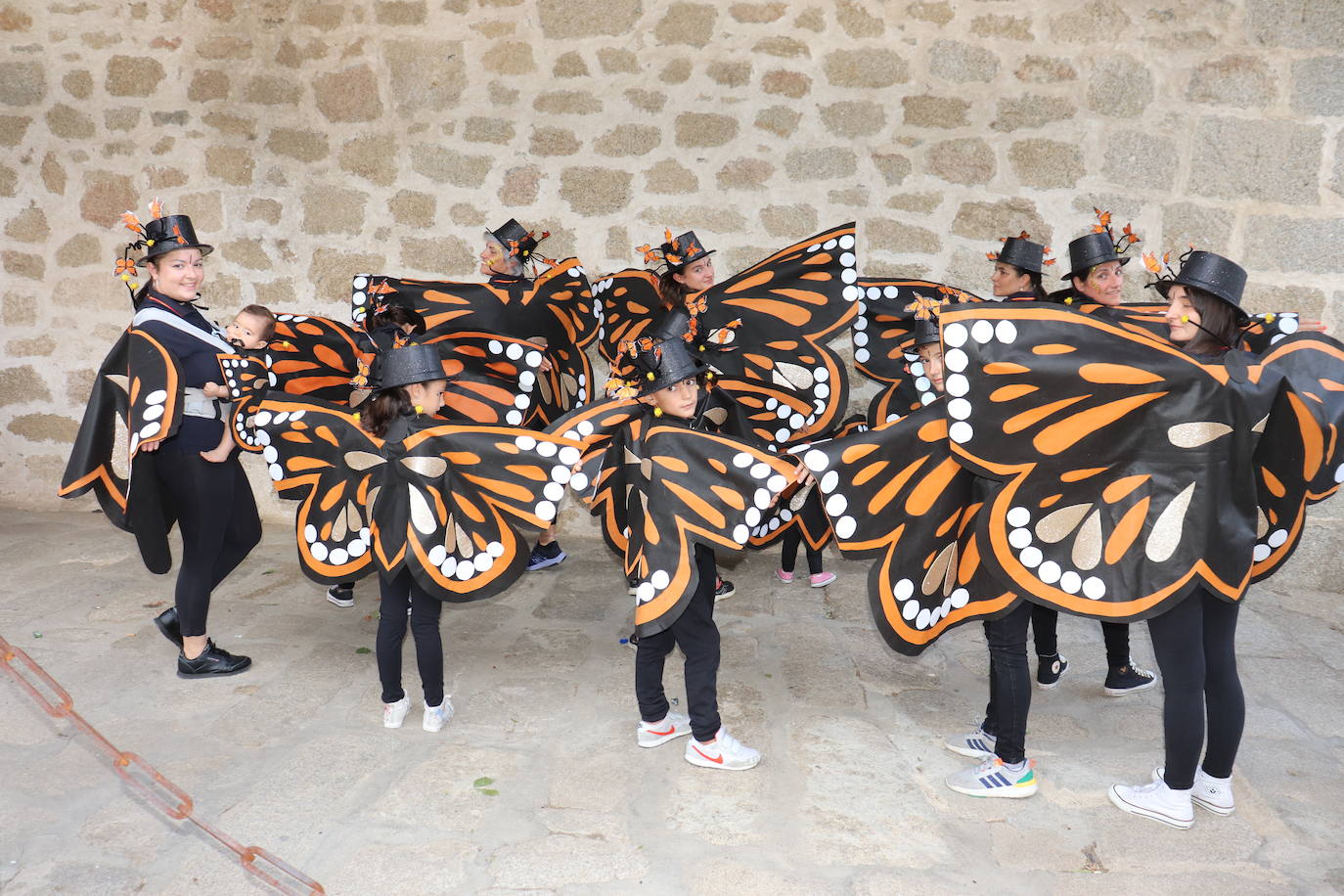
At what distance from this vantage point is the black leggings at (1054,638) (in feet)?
11.3

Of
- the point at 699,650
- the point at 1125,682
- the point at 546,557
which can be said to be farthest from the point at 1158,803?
the point at 546,557

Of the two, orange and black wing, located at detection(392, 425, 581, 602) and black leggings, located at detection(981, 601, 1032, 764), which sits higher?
orange and black wing, located at detection(392, 425, 581, 602)

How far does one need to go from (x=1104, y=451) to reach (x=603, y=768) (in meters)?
1.65

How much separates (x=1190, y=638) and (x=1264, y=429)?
1.83 ft

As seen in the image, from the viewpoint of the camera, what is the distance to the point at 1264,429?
2379mm

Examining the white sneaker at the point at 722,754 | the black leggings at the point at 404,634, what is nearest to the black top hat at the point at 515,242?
the black leggings at the point at 404,634

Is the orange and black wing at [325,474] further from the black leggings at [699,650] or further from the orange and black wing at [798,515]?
the orange and black wing at [798,515]

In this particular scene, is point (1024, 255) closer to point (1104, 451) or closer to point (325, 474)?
point (1104, 451)

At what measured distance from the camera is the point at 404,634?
3.09m

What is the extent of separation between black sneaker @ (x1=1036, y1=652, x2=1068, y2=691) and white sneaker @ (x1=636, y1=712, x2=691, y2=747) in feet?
4.42

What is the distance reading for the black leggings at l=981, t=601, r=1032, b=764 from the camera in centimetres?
275

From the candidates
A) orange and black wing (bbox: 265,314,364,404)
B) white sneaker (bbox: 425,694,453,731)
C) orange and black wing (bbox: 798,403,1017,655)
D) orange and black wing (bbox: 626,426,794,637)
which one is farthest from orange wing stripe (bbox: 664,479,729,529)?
orange and black wing (bbox: 265,314,364,404)

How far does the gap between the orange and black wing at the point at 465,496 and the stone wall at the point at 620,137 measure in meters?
2.48

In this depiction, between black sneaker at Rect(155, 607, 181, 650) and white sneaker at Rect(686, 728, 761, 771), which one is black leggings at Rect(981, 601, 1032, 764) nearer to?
white sneaker at Rect(686, 728, 761, 771)
